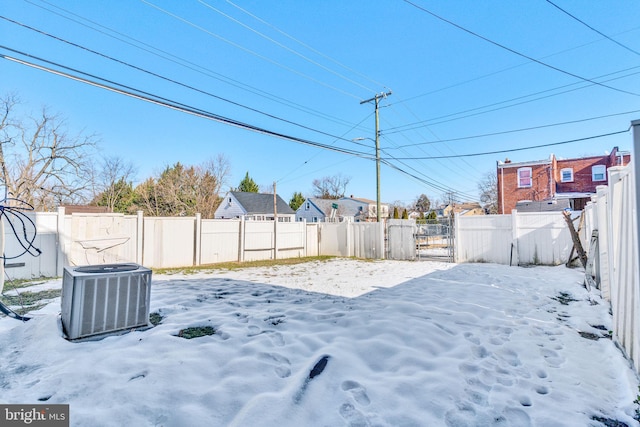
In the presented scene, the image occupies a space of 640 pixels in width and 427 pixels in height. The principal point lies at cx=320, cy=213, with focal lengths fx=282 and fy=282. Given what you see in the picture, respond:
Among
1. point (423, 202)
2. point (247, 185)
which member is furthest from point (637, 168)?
point (423, 202)

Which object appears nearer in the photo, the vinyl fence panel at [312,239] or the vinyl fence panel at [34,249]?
the vinyl fence panel at [34,249]

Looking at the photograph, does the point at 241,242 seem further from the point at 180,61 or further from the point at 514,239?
the point at 514,239

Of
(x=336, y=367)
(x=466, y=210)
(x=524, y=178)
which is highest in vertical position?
(x=524, y=178)

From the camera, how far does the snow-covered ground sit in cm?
176

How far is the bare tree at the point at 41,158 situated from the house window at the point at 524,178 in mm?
27884

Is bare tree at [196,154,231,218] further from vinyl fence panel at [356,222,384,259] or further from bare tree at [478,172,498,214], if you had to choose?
bare tree at [478,172,498,214]

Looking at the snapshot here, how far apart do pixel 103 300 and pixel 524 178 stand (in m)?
25.4

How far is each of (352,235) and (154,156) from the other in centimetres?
1976

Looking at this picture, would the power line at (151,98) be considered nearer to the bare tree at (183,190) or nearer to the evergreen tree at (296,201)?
the bare tree at (183,190)

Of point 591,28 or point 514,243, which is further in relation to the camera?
point 514,243

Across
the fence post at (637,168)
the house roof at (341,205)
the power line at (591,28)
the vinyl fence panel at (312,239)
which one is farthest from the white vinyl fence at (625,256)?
the house roof at (341,205)

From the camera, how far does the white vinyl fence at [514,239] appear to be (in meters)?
8.58

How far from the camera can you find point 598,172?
19.2m

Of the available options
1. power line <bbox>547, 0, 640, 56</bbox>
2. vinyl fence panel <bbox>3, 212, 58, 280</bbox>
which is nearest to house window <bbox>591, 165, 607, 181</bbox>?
power line <bbox>547, 0, 640, 56</bbox>
